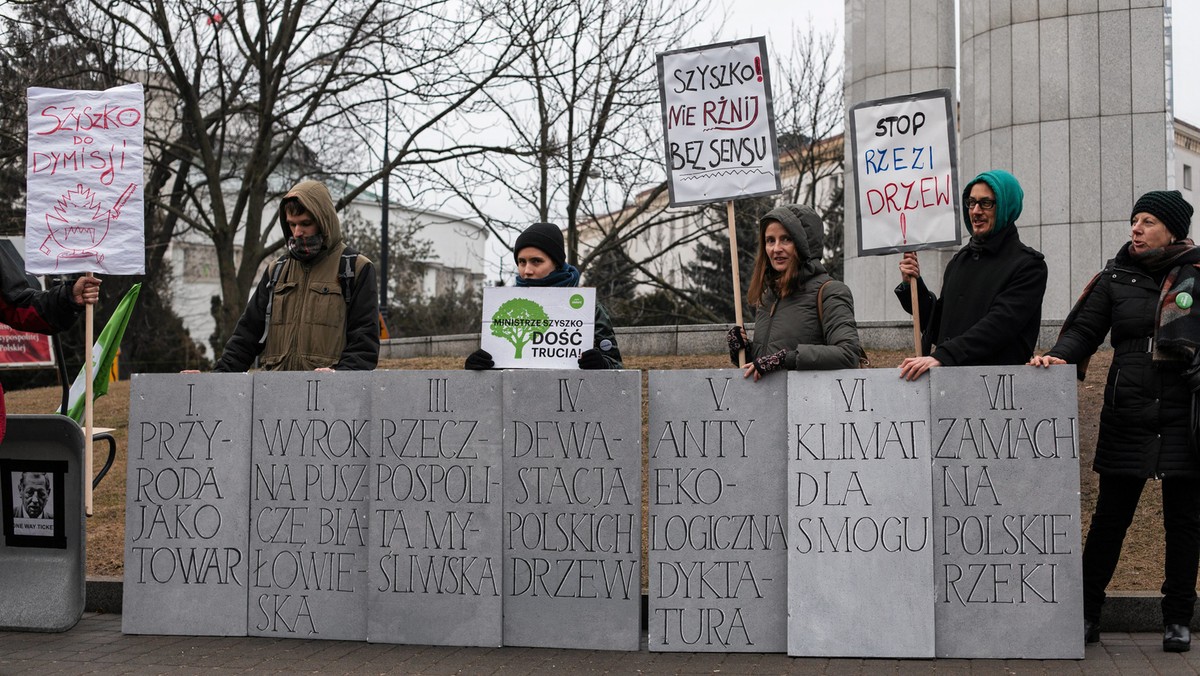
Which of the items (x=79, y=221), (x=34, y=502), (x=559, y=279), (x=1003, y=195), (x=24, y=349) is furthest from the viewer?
(x=24, y=349)

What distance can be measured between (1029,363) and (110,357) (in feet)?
19.6

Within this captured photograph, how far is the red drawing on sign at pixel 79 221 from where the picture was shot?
6660 millimetres

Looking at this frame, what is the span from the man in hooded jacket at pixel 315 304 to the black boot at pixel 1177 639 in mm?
4106

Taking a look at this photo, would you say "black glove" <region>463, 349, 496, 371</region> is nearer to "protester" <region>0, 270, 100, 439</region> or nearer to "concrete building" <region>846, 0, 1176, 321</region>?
"protester" <region>0, 270, 100, 439</region>

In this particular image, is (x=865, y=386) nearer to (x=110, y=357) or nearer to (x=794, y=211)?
(x=794, y=211)

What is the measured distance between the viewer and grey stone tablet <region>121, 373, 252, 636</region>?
6.29 meters

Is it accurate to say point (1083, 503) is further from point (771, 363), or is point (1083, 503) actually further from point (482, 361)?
point (482, 361)

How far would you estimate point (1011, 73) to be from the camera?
13.5 meters

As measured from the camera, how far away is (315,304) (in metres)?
6.39

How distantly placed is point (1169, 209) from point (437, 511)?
3.78 meters

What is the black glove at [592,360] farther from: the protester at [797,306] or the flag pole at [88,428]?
the flag pole at [88,428]

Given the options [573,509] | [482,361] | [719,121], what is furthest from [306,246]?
[719,121]

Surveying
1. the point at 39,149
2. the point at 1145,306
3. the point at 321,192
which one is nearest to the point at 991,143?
the point at 1145,306

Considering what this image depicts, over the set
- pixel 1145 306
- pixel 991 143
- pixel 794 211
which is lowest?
pixel 1145 306
